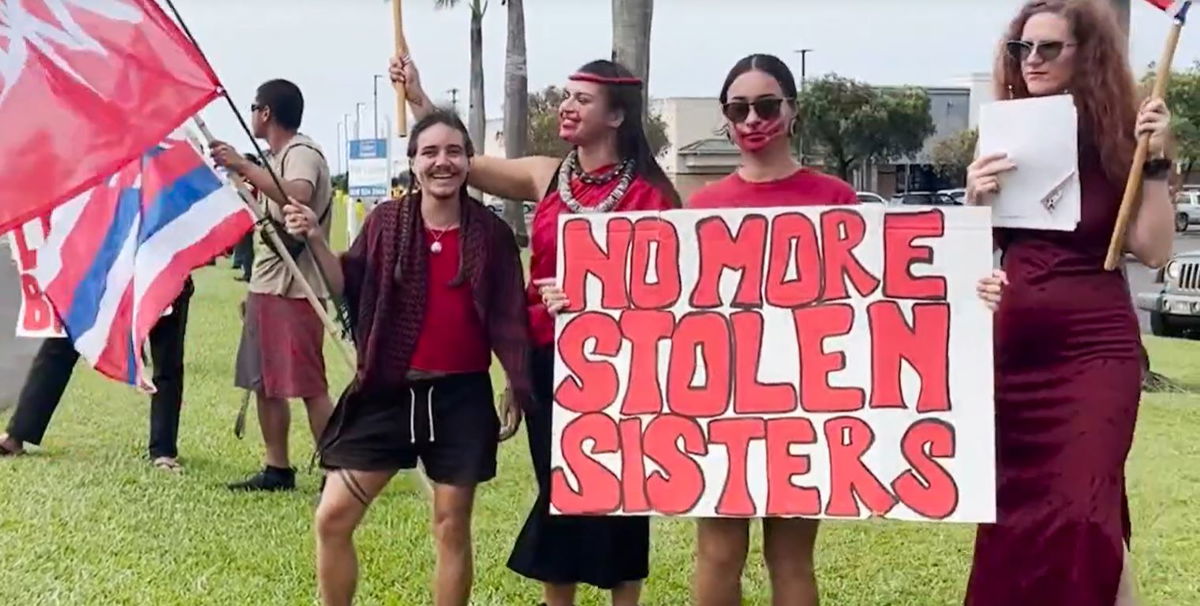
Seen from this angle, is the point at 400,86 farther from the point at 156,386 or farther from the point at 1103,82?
the point at 156,386

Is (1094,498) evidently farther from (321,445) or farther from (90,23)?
(90,23)

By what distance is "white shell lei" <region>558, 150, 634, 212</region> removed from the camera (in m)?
4.37

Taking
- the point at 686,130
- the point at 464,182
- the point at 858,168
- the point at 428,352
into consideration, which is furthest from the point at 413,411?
the point at 686,130

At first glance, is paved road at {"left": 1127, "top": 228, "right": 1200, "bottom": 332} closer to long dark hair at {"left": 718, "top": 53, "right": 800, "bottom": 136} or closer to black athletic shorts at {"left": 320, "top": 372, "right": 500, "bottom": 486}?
long dark hair at {"left": 718, "top": 53, "right": 800, "bottom": 136}

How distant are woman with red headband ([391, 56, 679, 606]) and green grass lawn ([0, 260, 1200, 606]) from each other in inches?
20.1

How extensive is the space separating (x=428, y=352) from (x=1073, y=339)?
1.83m

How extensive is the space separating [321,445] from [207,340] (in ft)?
33.8

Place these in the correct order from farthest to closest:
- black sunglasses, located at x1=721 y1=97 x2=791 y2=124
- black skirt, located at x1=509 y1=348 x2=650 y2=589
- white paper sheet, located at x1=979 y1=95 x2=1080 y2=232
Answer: black skirt, located at x1=509 y1=348 x2=650 y2=589 < black sunglasses, located at x1=721 y1=97 x2=791 y2=124 < white paper sheet, located at x1=979 y1=95 x2=1080 y2=232

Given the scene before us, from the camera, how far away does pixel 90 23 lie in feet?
15.0

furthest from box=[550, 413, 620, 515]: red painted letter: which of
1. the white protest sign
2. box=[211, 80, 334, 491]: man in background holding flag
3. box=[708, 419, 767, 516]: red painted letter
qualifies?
box=[211, 80, 334, 491]: man in background holding flag

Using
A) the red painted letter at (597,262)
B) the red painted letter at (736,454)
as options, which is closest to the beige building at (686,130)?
the red painted letter at (597,262)

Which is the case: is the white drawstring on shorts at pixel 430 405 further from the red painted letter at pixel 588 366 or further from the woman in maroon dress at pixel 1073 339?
the woman in maroon dress at pixel 1073 339

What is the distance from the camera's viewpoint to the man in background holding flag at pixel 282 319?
672 centimetres

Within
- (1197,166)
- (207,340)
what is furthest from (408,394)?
(1197,166)
